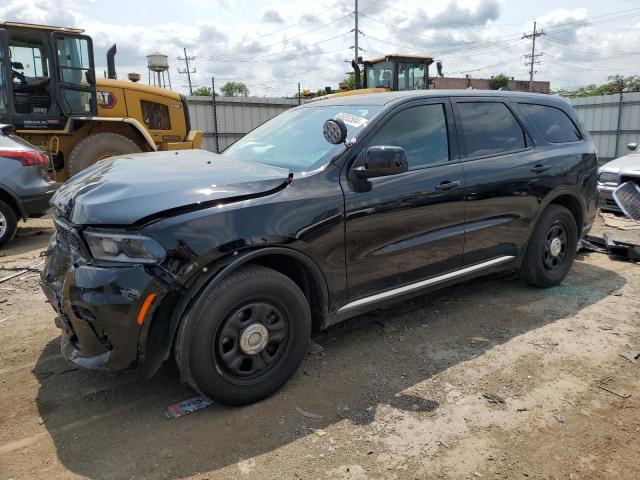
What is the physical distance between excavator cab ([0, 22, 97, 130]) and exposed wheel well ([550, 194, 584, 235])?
8.06 m

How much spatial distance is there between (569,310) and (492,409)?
1.93 m

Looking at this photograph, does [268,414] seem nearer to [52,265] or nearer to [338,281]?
[338,281]

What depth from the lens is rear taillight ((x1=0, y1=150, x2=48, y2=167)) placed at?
22.0 ft

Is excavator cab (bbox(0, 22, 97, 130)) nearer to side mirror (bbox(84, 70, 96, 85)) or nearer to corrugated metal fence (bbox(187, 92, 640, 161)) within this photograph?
side mirror (bbox(84, 70, 96, 85))

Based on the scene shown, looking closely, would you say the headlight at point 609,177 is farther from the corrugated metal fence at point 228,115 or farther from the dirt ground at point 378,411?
the corrugated metal fence at point 228,115

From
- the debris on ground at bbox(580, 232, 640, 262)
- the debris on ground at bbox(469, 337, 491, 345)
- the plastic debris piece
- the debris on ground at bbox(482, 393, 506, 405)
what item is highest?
the debris on ground at bbox(580, 232, 640, 262)

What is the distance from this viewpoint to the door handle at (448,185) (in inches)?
150

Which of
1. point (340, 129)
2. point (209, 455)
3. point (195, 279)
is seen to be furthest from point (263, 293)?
point (340, 129)

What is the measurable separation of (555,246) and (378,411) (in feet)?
9.41

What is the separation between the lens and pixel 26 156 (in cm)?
682

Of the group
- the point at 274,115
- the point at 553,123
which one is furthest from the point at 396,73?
the point at 553,123

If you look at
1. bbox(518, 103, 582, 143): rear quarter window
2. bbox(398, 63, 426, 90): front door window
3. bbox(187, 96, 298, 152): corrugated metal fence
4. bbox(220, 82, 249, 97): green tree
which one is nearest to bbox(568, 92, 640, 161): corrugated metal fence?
bbox(398, 63, 426, 90): front door window

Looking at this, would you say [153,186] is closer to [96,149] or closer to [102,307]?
[102,307]

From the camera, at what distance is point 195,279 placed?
2.75 metres
